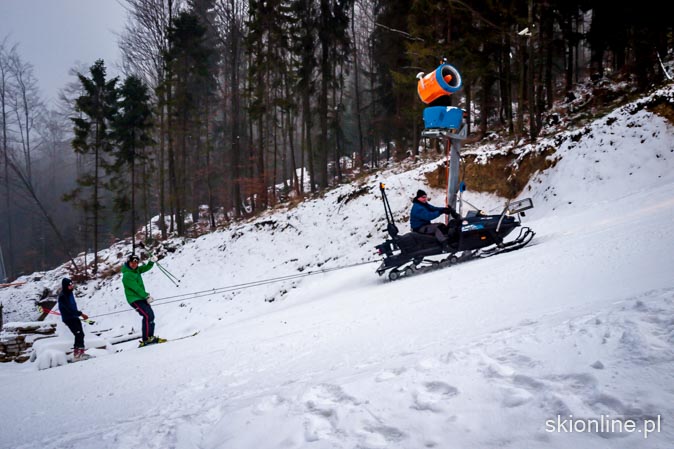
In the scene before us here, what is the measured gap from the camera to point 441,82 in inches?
299

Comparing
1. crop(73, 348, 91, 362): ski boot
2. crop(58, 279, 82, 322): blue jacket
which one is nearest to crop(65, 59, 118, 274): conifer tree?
crop(58, 279, 82, 322): blue jacket

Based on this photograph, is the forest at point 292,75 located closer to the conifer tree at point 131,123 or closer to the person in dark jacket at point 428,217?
the conifer tree at point 131,123

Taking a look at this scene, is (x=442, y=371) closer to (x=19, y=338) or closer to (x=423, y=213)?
(x=423, y=213)

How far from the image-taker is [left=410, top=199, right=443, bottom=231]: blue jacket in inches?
296

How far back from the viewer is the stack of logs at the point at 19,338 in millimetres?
9430

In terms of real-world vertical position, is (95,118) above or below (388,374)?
above

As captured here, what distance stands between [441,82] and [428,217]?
3.03m

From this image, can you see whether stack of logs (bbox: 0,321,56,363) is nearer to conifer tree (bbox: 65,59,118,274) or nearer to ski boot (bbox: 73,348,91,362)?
ski boot (bbox: 73,348,91,362)

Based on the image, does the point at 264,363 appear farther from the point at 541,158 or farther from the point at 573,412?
the point at 541,158

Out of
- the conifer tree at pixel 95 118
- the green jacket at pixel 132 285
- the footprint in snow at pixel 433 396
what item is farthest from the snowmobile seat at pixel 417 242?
the conifer tree at pixel 95 118

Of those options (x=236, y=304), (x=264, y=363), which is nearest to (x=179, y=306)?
(x=236, y=304)

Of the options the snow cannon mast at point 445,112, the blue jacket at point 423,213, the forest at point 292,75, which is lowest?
the blue jacket at point 423,213

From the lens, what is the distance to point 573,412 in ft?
5.48

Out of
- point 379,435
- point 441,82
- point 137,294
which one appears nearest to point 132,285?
point 137,294
